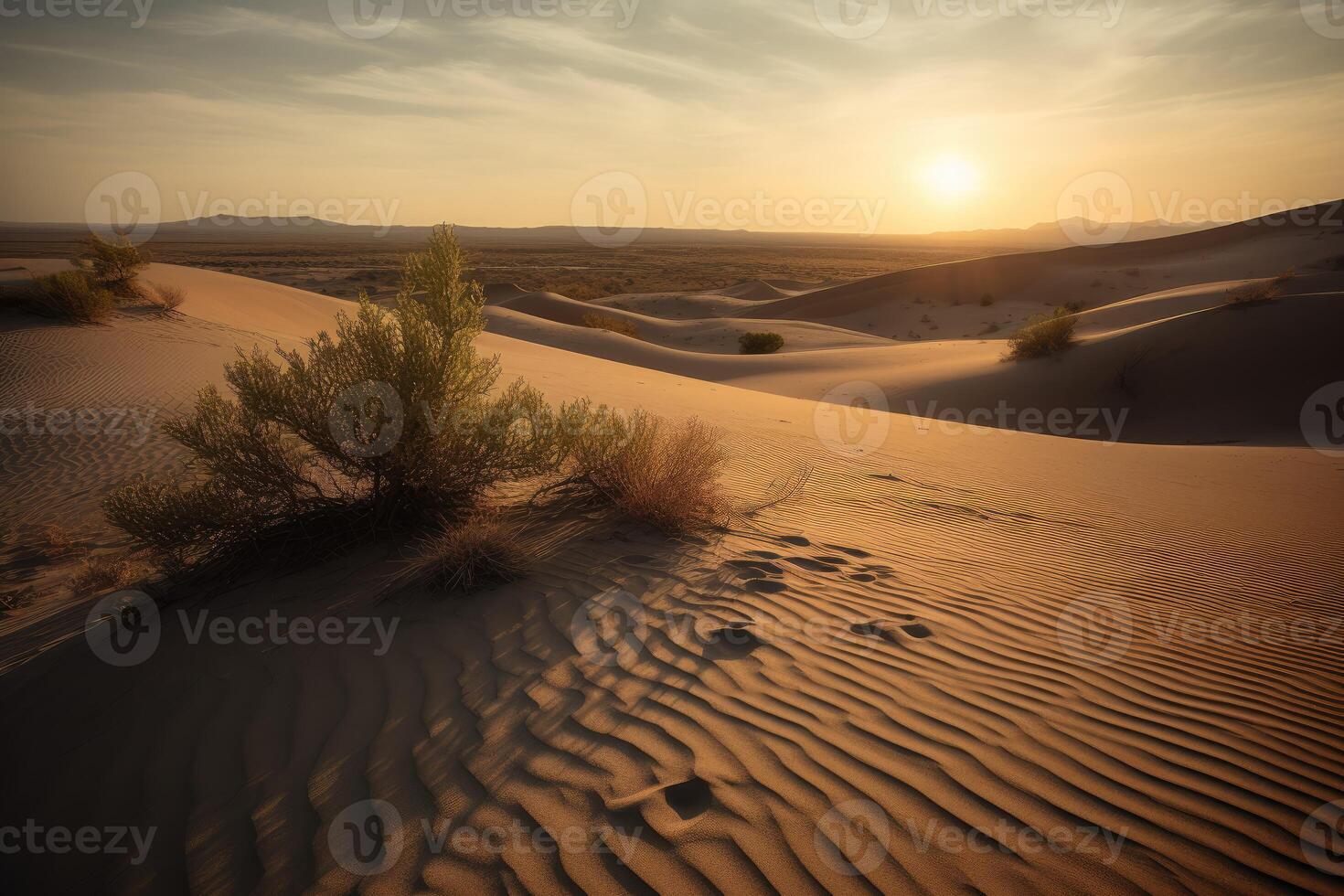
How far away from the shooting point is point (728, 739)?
2553 mm

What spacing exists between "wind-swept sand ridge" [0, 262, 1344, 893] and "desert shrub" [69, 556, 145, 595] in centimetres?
92

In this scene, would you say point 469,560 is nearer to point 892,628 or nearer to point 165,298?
point 892,628

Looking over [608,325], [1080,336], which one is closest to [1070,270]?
[1080,336]

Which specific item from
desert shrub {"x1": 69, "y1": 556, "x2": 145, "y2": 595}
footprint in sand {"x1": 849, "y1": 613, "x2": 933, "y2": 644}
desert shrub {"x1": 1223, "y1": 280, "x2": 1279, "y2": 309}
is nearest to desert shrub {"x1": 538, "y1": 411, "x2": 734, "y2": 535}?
footprint in sand {"x1": 849, "y1": 613, "x2": 933, "y2": 644}

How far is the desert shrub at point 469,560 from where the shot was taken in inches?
148

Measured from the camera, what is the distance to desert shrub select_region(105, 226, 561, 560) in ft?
13.4

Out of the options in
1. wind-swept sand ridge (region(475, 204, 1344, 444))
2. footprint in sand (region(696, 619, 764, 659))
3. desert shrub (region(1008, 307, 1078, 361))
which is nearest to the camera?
footprint in sand (region(696, 619, 764, 659))

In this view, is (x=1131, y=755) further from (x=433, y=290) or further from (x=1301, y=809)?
(x=433, y=290)

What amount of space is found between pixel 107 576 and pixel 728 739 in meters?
4.52

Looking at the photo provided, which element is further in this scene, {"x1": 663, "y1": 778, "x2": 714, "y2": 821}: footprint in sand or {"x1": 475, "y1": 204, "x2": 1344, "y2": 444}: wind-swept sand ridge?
{"x1": 475, "y1": 204, "x2": 1344, "y2": 444}: wind-swept sand ridge

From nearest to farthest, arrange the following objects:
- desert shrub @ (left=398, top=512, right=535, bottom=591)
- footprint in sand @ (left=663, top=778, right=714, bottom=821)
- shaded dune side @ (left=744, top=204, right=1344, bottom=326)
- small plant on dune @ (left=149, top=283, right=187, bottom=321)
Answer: footprint in sand @ (left=663, top=778, right=714, bottom=821), desert shrub @ (left=398, top=512, right=535, bottom=591), small plant on dune @ (left=149, top=283, right=187, bottom=321), shaded dune side @ (left=744, top=204, right=1344, bottom=326)

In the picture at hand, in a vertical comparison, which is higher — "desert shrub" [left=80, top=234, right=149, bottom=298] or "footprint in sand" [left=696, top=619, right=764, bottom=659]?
"desert shrub" [left=80, top=234, right=149, bottom=298]

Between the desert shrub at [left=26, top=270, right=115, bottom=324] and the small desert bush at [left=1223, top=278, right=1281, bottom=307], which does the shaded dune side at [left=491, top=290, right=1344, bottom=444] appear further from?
the desert shrub at [left=26, top=270, right=115, bottom=324]

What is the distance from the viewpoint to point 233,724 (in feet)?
9.11
